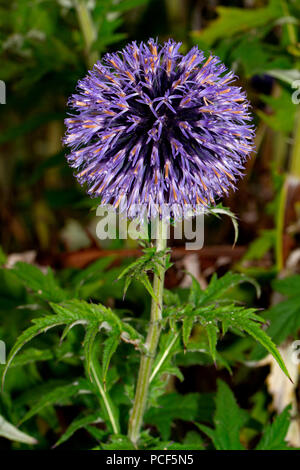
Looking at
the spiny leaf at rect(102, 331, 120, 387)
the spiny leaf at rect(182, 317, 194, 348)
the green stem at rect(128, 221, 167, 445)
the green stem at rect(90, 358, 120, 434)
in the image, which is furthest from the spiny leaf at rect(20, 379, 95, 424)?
the spiny leaf at rect(182, 317, 194, 348)

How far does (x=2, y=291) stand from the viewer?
1581 millimetres

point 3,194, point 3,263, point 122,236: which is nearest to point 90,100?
point 122,236

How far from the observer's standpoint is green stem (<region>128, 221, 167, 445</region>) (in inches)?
34.9

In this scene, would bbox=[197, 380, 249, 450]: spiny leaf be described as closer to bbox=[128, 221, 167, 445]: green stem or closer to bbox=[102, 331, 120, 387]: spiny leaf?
bbox=[128, 221, 167, 445]: green stem

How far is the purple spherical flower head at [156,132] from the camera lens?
2.89 feet

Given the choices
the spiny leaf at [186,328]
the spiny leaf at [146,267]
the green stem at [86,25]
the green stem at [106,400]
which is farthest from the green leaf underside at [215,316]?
the green stem at [86,25]

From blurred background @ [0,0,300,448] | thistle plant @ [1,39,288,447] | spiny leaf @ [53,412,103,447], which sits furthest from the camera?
blurred background @ [0,0,300,448]

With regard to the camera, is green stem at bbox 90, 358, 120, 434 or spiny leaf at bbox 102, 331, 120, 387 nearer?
spiny leaf at bbox 102, 331, 120, 387

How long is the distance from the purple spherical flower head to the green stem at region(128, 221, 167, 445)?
63 mm

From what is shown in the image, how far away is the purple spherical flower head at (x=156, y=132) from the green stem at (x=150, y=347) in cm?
6

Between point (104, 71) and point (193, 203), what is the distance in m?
0.31

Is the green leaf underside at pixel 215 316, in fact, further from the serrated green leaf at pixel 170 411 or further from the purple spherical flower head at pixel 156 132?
the serrated green leaf at pixel 170 411

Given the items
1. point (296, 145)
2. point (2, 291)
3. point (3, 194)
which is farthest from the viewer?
point (3, 194)
